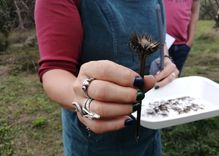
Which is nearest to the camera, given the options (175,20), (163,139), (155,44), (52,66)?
(155,44)

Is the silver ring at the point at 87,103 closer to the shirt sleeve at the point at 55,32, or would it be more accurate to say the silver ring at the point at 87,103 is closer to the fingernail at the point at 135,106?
the fingernail at the point at 135,106

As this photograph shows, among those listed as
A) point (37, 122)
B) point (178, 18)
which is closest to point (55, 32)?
point (178, 18)

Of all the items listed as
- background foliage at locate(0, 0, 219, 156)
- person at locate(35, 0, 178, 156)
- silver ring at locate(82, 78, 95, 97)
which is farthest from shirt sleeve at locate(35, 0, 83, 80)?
background foliage at locate(0, 0, 219, 156)

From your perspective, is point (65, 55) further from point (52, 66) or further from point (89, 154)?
point (89, 154)

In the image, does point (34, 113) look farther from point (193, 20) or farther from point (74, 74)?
point (74, 74)

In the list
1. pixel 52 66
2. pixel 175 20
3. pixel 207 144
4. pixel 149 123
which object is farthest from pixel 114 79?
pixel 207 144

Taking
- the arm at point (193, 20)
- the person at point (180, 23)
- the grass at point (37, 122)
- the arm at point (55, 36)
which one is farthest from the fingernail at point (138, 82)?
the arm at point (193, 20)

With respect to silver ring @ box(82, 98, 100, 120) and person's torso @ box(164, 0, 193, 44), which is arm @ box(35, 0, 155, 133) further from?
person's torso @ box(164, 0, 193, 44)
